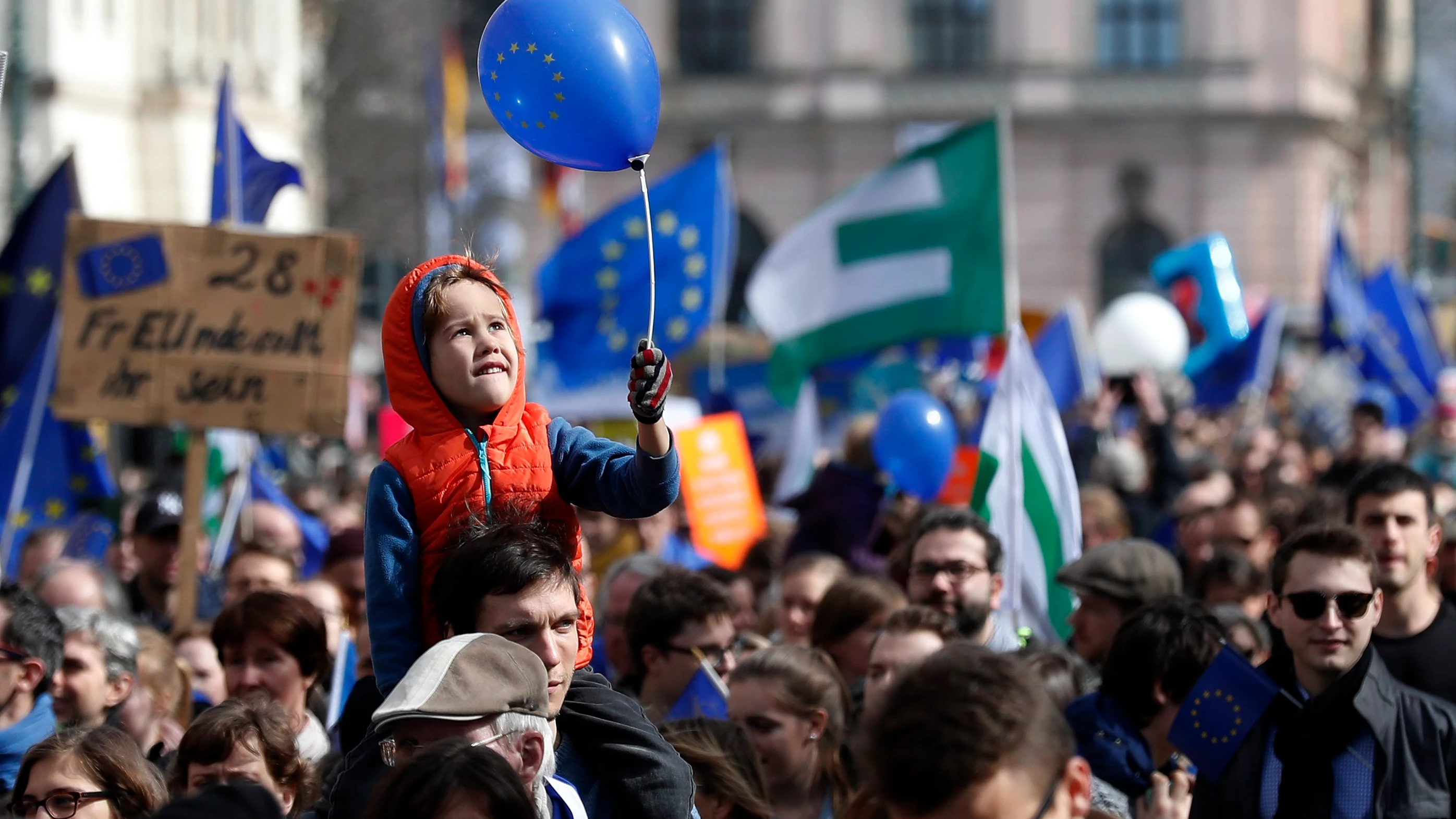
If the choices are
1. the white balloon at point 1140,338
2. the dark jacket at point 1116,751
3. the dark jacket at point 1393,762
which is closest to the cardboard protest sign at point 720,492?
the white balloon at point 1140,338

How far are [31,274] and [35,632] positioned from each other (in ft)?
14.7

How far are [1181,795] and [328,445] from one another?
50.1ft

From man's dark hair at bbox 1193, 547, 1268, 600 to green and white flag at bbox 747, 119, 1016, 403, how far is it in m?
2.68

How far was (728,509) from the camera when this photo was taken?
9.49 m

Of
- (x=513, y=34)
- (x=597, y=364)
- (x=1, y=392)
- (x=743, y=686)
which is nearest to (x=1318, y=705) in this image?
(x=743, y=686)

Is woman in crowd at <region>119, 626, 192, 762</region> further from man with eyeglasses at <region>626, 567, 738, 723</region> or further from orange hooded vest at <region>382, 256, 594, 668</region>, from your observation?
orange hooded vest at <region>382, 256, 594, 668</region>

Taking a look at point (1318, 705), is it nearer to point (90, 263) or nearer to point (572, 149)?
point (572, 149)

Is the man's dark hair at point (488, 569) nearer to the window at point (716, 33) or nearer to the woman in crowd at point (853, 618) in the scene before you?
the woman in crowd at point (853, 618)

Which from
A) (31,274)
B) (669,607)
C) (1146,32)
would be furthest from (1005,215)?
(1146,32)

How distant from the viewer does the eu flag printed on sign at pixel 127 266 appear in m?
7.21

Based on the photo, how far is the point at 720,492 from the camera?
31.1 feet

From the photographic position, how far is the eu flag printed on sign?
23.7 feet

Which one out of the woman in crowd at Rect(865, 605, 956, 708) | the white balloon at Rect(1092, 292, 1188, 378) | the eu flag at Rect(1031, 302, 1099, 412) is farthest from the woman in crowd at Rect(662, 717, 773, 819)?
the white balloon at Rect(1092, 292, 1188, 378)

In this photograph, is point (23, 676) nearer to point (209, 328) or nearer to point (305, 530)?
point (209, 328)
